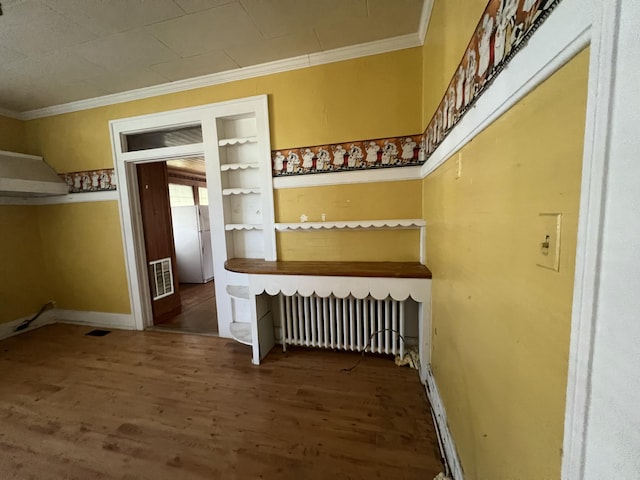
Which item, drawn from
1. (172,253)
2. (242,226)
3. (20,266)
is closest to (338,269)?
(242,226)

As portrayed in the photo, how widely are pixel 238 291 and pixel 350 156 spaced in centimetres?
172

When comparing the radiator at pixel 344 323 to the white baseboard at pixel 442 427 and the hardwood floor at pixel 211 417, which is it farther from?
the white baseboard at pixel 442 427

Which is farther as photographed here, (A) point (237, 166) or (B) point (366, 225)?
(A) point (237, 166)

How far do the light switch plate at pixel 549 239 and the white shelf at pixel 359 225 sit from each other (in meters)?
1.49

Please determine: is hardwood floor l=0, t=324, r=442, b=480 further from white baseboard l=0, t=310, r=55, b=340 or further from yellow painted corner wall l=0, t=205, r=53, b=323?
yellow painted corner wall l=0, t=205, r=53, b=323

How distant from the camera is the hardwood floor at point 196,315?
2.95 meters

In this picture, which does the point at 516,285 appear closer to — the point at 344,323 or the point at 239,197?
the point at 344,323

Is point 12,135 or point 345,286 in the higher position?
point 12,135

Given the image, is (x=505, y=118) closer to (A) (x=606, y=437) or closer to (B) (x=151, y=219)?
(A) (x=606, y=437)

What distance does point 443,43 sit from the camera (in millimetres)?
1312

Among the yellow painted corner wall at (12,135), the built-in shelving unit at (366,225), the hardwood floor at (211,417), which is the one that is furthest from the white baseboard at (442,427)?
the yellow painted corner wall at (12,135)

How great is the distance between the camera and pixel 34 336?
2.88 m

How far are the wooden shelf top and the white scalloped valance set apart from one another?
0.04 meters

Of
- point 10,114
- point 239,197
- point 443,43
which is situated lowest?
point 239,197
